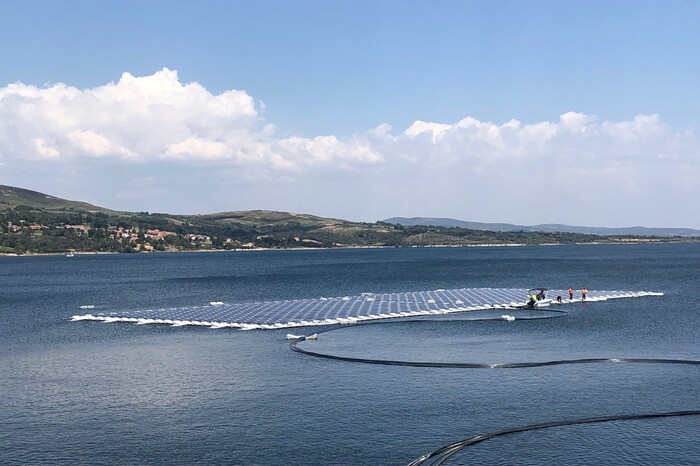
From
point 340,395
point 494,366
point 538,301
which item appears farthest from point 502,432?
point 538,301

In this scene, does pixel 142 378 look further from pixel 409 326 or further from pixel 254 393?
pixel 409 326

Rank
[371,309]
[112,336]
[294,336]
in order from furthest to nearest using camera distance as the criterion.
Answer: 1. [371,309]
2. [112,336]
3. [294,336]

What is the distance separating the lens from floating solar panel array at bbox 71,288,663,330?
112506 millimetres

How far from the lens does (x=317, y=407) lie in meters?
59.9

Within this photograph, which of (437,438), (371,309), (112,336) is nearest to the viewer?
(437,438)

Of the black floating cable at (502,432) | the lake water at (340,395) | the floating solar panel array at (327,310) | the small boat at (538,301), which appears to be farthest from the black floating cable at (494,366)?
the floating solar panel array at (327,310)

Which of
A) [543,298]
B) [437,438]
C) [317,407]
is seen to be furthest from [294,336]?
[543,298]

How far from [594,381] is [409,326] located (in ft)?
139

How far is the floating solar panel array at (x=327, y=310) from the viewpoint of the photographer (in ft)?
369

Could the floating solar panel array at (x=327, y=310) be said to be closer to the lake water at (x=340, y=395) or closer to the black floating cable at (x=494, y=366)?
the lake water at (x=340, y=395)

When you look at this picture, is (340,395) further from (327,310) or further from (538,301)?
(538,301)

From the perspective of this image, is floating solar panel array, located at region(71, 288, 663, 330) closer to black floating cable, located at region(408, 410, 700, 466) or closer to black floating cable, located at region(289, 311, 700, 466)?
black floating cable, located at region(289, 311, 700, 466)

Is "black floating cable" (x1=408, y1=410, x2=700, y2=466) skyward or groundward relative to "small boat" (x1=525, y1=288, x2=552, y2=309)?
groundward

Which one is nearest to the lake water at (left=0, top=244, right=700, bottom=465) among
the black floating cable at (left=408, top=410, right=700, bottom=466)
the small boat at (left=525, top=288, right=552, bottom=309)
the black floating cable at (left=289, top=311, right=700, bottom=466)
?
the black floating cable at (left=408, top=410, right=700, bottom=466)
